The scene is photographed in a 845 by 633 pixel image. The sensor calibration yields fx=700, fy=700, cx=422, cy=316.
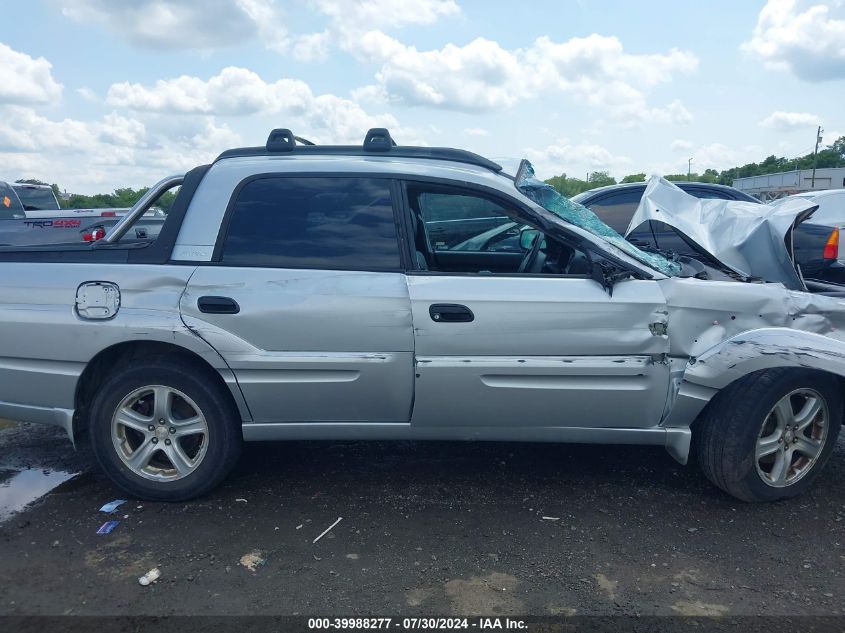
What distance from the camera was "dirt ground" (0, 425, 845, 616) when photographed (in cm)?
285

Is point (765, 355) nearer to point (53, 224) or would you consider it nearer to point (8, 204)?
point (53, 224)

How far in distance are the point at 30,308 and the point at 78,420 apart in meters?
0.64

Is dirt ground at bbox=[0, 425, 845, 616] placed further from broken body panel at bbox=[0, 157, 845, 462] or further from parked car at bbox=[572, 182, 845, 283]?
parked car at bbox=[572, 182, 845, 283]

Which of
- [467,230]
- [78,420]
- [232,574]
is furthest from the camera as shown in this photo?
[467,230]

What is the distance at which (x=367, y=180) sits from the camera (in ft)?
12.1

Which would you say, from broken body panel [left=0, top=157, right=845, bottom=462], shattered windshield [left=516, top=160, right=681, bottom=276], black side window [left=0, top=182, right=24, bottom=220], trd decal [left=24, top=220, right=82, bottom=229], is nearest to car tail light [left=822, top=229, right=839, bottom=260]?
broken body panel [left=0, top=157, right=845, bottom=462]

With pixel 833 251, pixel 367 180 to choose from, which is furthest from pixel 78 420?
pixel 833 251

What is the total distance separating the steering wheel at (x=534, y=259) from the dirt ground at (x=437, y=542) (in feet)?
3.83

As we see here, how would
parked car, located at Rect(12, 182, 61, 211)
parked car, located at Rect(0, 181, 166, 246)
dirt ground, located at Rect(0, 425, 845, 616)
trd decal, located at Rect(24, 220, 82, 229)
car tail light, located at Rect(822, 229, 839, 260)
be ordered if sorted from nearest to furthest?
dirt ground, located at Rect(0, 425, 845, 616) → car tail light, located at Rect(822, 229, 839, 260) → parked car, located at Rect(0, 181, 166, 246) → trd decal, located at Rect(24, 220, 82, 229) → parked car, located at Rect(12, 182, 61, 211)

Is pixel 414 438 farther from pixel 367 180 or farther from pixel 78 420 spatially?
pixel 78 420

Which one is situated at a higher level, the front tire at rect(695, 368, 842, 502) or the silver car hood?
the silver car hood

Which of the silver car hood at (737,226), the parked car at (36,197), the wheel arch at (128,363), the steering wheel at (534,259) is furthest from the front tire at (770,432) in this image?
the parked car at (36,197)

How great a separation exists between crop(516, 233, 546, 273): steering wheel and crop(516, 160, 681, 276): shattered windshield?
1.12 feet

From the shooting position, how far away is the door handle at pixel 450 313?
3.46m
